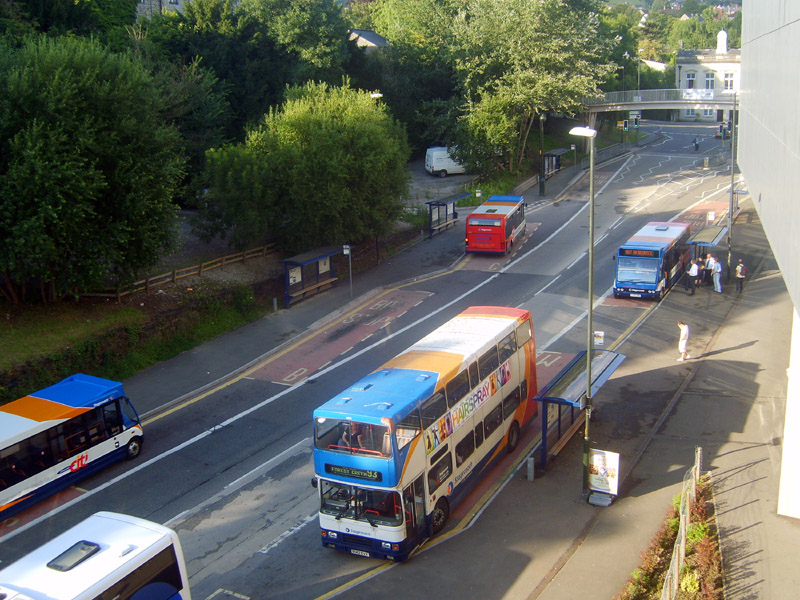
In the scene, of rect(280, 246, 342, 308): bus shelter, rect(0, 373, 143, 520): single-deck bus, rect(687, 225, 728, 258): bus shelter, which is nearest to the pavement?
rect(280, 246, 342, 308): bus shelter

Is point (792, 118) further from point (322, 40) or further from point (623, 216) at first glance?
point (322, 40)

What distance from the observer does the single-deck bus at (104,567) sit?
10633mm

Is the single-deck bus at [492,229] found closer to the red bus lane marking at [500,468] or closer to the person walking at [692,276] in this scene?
the person walking at [692,276]

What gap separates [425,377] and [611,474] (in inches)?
178

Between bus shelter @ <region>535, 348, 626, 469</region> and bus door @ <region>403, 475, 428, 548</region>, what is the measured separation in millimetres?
4090

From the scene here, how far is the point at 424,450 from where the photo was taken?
14.8 metres

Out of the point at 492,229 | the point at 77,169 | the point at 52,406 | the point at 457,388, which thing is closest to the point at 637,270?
Result: the point at 492,229

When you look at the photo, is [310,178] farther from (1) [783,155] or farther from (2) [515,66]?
(2) [515,66]

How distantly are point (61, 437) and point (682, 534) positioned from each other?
13981 millimetres

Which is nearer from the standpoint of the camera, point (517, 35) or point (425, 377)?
point (425, 377)

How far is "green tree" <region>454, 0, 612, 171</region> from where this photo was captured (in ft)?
155

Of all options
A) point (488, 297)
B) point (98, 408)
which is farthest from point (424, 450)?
point (488, 297)

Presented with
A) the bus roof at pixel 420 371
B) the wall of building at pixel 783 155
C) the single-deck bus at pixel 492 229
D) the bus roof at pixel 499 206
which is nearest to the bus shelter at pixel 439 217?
the bus roof at pixel 499 206

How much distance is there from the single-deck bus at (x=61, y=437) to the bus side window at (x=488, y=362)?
942 centimetres
